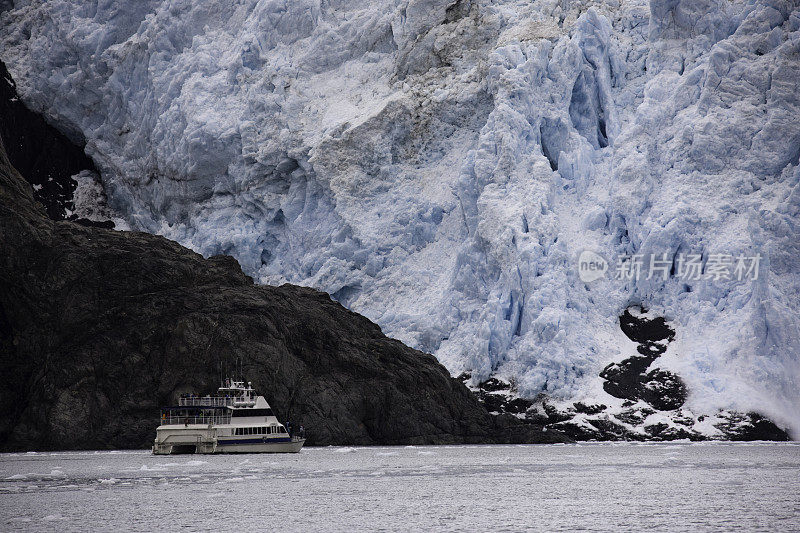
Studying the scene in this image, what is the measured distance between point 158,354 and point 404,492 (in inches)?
744

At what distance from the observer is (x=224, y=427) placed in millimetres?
34625

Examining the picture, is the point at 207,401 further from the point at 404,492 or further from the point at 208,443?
the point at 404,492

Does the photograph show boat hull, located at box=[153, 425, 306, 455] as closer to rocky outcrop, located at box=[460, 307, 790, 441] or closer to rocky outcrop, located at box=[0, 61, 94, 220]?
rocky outcrop, located at box=[460, 307, 790, 441]

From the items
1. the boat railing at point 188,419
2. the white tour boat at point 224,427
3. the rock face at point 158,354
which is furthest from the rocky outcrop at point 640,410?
the boat railing at point 188,419

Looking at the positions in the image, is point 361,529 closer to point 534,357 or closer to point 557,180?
point 534,357

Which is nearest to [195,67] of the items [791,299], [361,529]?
[791,299]

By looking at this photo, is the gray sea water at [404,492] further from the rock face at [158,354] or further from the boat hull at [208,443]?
the rock face at [158,354]

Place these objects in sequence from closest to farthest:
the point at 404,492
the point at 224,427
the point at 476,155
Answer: the point at 404,492 → the point at 224,427 → the point at 476,155

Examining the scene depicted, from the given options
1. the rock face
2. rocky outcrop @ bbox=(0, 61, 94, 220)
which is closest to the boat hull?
the rock face

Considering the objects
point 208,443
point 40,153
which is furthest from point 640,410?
point 40,153

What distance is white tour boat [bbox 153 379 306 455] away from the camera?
33.9 m

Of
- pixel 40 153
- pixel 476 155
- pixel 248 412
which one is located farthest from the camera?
pixel 40 153

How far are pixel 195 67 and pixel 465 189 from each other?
17570 mm

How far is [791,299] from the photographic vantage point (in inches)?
1566
